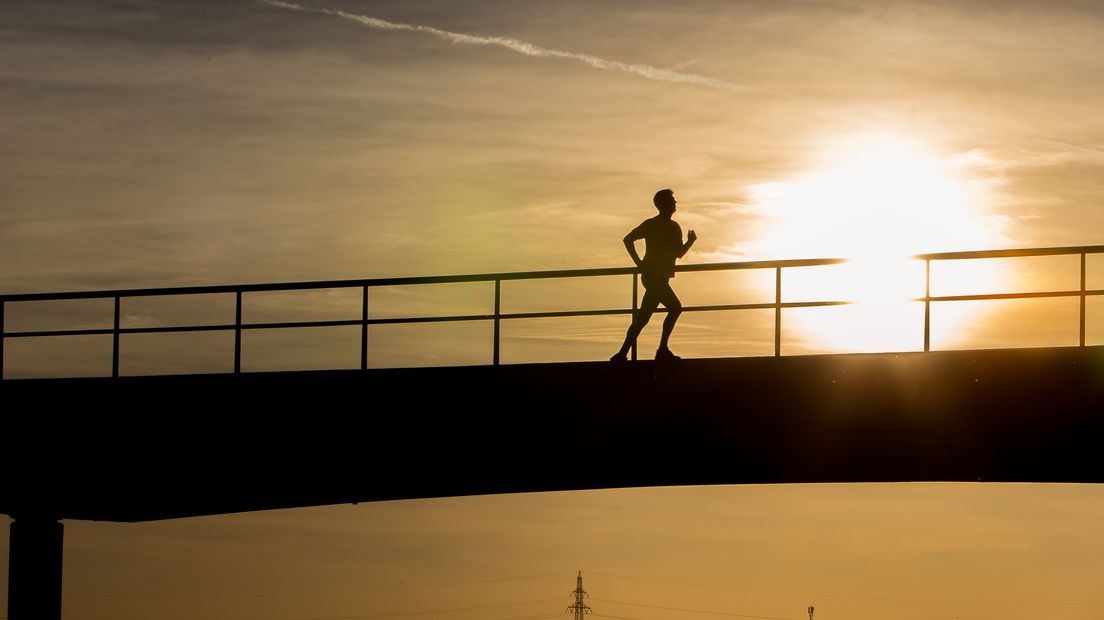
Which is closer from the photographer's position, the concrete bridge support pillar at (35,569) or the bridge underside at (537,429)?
the bridge underside at (537,429)

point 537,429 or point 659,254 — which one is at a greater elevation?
point 659,254

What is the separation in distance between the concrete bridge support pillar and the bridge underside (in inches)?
8.5

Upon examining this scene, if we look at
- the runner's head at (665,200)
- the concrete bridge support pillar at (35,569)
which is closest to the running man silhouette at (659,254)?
the runner's head at (665,200)

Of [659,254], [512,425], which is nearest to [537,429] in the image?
[512,425]

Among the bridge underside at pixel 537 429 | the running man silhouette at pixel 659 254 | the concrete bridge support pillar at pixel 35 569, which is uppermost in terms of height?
the running man silhouette at pixel 659 254

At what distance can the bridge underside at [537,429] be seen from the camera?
16.3 meters

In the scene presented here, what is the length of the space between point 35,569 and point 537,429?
758 cm

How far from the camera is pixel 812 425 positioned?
56.0ft

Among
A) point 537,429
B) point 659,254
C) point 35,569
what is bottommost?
point 35,569

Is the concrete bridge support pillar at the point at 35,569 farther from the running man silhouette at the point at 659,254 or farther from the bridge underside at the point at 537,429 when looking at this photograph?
the running man silhouette at the point at 659,254

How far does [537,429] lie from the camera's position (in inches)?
736

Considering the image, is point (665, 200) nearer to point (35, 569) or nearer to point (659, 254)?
point (659, 254)

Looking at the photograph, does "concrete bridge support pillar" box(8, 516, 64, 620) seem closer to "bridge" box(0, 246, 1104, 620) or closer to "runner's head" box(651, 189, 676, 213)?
"bridge" box(0, 246, 1104, 620)

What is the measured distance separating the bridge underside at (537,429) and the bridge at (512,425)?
0.8 inches
